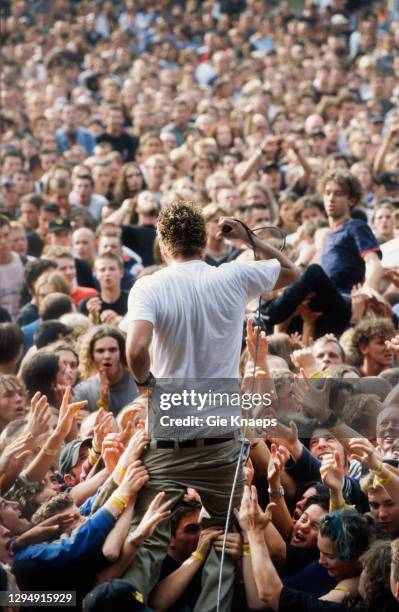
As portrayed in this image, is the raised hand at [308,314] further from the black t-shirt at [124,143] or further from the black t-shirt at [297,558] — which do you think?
the black t-shirt at [124,143]

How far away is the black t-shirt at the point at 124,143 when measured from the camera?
1638cm

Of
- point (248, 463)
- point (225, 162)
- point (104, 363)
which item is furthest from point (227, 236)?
point (225, 162)

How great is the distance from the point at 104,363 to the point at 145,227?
13.3 ft

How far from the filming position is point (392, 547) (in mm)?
5027

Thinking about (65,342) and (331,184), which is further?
(331,184)

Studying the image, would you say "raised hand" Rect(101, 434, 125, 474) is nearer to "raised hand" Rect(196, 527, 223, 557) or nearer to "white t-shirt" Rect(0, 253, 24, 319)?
"raised hand" Rect(196, 527, 223, 557)

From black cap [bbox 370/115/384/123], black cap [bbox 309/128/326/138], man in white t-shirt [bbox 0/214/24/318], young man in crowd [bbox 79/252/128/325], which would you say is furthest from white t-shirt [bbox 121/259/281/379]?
black cap [bbox 370/115/384/123]

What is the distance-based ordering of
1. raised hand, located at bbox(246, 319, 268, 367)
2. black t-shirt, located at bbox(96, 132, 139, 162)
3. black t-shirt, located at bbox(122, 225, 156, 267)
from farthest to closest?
1. black t-shirt, located at bbox(96, 132, 139, 162)
2. black t-shirt, located at bbox(122, 225, 156, 267)
3. raised hand, located at bbox(246, 319, 268, 367)

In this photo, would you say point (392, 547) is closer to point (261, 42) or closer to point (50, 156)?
point (50, 156)

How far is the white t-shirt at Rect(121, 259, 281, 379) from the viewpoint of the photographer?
532 centimetres

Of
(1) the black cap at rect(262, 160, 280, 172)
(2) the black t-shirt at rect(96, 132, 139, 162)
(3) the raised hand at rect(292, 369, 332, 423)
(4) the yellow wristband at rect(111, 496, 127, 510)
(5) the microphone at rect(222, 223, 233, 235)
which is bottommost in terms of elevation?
(4) the yellow wristband at rect(111, 496, 127, 510)

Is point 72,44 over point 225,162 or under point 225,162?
over

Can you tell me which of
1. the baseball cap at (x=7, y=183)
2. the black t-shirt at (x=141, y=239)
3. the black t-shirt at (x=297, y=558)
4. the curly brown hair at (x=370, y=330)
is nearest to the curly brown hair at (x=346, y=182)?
the curly brown hair at (x=370, y=330)

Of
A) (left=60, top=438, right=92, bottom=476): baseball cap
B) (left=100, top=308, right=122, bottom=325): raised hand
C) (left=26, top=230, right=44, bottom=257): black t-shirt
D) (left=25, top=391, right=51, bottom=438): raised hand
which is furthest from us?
(left=26, top=230, right=44, bottom=257): black t-shirt
